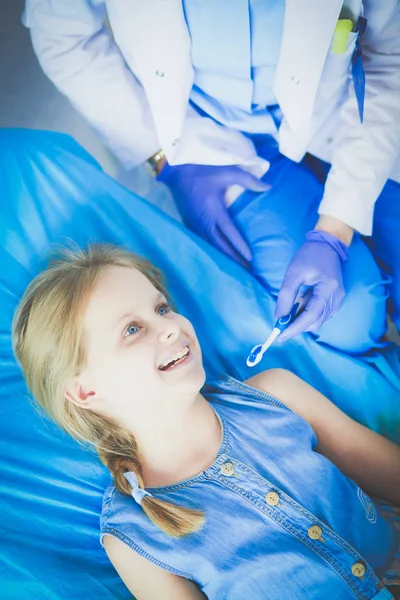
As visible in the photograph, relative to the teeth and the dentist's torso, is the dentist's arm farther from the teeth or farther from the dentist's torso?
the teeth

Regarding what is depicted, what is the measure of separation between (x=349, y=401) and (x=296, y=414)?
21cm

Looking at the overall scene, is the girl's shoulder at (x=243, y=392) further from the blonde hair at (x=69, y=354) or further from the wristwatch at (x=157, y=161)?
the wristwatch at (x=157, y=161)

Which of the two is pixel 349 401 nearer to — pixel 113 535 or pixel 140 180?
pixel 113 535

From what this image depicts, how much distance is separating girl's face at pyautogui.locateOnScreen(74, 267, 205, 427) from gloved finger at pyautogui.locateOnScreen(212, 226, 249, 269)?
42cm

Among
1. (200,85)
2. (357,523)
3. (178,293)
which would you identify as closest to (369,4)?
(200,85)

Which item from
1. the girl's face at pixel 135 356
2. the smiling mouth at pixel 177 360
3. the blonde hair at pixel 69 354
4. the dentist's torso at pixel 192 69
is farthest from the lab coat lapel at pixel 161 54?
the smiling mouth at pixel 177 360

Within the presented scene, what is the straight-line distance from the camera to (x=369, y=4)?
1.12m

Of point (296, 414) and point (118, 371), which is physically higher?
point (118, 371)

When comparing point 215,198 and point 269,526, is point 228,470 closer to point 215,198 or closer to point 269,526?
point 269,526

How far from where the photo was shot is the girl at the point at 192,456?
0.89 metres

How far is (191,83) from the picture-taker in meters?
1.24

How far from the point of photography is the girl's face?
0.92 m

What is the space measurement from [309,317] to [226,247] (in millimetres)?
340

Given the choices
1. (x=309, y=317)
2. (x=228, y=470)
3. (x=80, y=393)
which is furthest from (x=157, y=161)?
(x=228, y=470)
